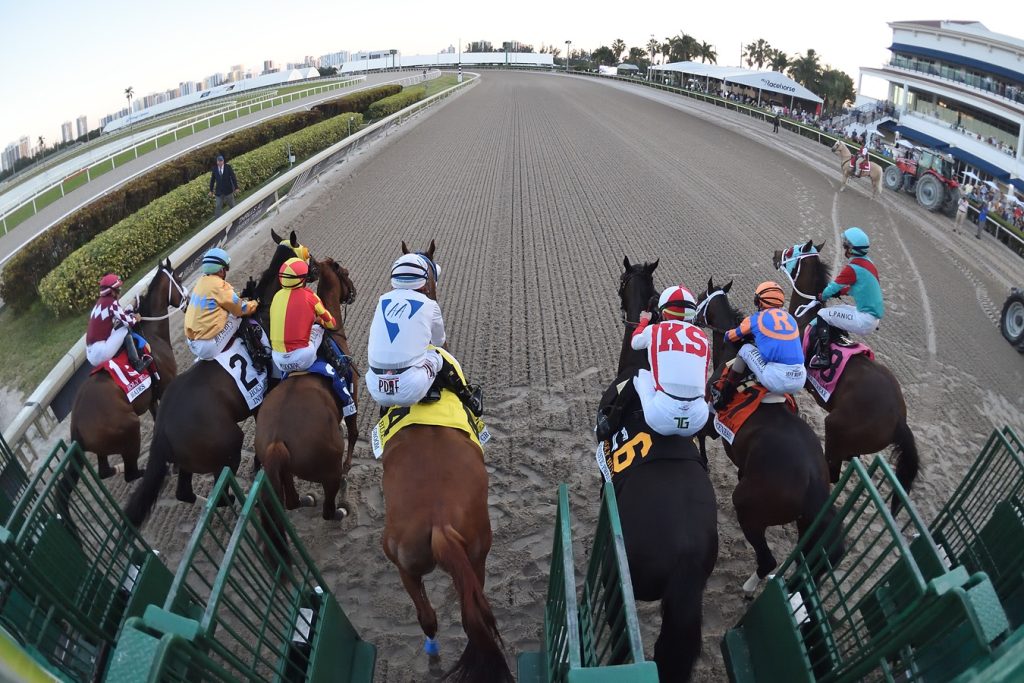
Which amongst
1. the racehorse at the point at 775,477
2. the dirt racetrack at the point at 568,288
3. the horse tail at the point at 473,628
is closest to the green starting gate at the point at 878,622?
the racehorse at the point at 775,477

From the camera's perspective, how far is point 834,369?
4.57m

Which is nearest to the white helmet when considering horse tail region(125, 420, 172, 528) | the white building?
horse tail region(125, 420, 172, 528)

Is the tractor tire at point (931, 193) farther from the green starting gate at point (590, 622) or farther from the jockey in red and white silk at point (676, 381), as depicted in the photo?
the green starting gate at point (590, 622)

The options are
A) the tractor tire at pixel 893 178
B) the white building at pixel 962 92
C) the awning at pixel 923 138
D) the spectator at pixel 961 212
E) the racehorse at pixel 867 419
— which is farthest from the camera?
the awning at pixel 923 138

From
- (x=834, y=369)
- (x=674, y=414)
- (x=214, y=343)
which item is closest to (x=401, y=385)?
(x=674, y=414)

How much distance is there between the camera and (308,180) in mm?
12477

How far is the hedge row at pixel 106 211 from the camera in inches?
372

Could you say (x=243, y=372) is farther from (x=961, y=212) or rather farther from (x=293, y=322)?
A: (x=961, y=212)

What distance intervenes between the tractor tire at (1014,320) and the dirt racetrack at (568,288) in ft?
0.54

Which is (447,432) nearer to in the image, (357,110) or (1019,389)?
(1019,389)

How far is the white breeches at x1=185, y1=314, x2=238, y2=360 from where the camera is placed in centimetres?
434

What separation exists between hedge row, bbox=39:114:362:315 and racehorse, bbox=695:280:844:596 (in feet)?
29.3

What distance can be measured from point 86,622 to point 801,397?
6.01 m

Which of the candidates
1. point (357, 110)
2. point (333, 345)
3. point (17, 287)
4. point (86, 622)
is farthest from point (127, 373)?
point (357, 110)
